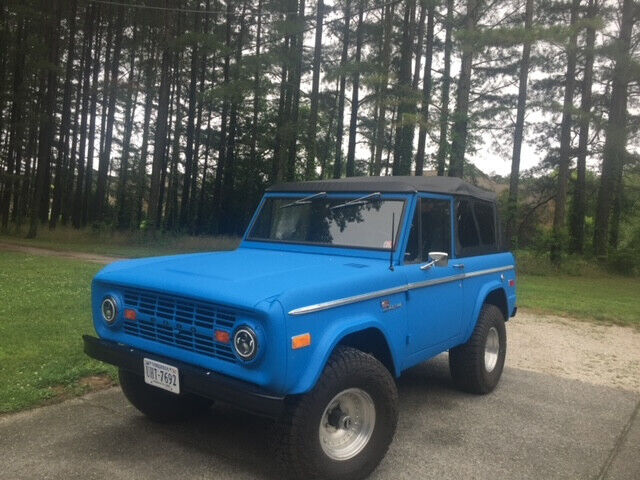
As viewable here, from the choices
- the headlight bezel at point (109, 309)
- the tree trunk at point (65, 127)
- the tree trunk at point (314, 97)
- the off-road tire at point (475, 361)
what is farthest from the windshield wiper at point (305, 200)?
the tree trunk at point (65, 127)

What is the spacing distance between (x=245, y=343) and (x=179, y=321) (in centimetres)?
61

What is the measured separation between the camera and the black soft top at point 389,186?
4.44 m

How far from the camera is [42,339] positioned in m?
6.22

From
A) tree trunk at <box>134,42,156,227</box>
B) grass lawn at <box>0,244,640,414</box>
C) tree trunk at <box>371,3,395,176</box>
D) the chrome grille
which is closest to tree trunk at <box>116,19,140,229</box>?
tree trunk at <box>134,42,156,227</box>

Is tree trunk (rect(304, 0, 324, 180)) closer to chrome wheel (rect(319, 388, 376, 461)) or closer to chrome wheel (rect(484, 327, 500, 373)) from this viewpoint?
chrome wheel (rect(484, 327, 500, 373))

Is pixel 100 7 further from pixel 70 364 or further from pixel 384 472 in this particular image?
pixel 384 472

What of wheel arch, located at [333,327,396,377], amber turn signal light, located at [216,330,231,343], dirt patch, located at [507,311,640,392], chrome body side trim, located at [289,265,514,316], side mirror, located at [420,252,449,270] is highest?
side mirror, located at [420,252,449,270]

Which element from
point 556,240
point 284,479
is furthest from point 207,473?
point 556,240

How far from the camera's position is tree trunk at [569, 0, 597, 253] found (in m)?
20.8

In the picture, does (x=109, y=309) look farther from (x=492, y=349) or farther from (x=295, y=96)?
(x=295, y=96)

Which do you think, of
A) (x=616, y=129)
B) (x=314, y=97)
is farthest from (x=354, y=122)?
(x=616, y=129)

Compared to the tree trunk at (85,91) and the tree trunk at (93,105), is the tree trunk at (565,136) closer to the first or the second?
the tree trunk at (85,91)

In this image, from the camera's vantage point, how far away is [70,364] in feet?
17.6

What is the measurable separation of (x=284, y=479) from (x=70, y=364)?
3090 mm
